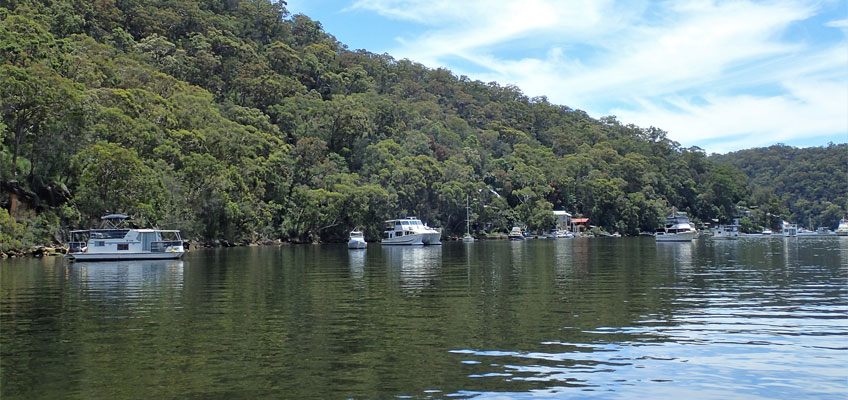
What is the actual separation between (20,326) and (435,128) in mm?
128360

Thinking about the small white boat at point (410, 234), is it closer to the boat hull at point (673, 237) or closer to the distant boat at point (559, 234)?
the boat hull at point (673, 237)

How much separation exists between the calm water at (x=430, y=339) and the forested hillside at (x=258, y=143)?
34254 millimetres

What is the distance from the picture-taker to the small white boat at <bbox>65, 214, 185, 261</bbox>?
179ft

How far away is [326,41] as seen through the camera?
607ft

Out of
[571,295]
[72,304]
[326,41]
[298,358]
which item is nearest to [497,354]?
[298,358]

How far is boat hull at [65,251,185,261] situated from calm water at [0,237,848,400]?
70.2 feet

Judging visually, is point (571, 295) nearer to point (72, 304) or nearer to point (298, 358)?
point (298, 358)

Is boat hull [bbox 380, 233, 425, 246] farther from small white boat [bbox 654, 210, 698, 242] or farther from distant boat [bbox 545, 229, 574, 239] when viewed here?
distant boat [bbox 545, 229, 574, 239]

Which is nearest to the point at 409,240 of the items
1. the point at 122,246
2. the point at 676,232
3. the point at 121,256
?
the point at 122,246

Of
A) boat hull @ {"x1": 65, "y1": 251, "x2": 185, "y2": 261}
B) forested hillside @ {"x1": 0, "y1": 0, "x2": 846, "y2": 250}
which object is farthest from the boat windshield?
forested hillside @ {"x1": 0, "y1": 0, "x2": 846, "y2": 250}

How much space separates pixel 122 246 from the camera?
5603 cm

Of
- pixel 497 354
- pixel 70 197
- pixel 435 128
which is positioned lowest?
pixel 497 354

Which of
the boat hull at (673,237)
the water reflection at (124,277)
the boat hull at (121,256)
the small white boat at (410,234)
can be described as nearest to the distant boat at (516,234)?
the boat hull at (673,237)

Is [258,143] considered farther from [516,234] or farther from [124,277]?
[124,277]
